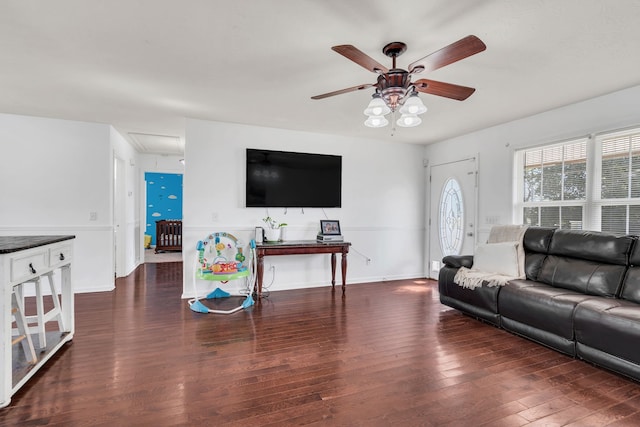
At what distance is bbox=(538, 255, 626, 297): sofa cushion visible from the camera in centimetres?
278

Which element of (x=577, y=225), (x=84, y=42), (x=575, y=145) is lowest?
(x=577, y=225)

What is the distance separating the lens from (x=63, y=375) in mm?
2254

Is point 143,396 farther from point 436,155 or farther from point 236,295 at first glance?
point 436,155

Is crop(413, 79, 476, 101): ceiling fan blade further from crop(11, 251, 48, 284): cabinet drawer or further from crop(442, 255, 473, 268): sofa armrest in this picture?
crop(11, 251, 48, 284): cabinet drawer

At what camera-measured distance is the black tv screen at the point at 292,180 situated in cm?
459

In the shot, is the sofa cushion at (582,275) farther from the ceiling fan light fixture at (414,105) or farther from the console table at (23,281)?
the console table at (23,281)

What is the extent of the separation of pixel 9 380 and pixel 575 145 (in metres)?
5.24

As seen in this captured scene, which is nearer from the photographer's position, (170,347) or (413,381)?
(413,381)

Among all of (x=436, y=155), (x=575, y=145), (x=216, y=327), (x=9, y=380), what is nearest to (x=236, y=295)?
(x=216, y=327)

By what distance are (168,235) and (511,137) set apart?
7631mm

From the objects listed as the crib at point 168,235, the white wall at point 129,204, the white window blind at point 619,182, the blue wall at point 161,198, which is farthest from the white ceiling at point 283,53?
the blue wall at point 161,198

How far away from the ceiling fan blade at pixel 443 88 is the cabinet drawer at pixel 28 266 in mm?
2805

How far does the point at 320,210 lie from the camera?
5004 millimetres

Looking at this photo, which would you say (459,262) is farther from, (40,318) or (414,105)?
(40,318)
